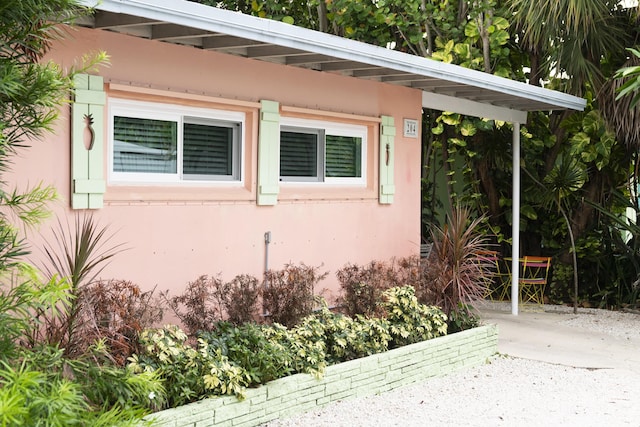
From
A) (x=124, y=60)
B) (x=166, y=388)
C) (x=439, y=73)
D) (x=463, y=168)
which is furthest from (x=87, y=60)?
(x=463, y=168)

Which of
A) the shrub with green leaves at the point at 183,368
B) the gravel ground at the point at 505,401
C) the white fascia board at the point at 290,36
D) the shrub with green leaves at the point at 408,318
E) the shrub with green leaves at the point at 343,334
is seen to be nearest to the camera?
the shrub with green leaves at the point at 183,368

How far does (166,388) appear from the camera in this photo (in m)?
5.59

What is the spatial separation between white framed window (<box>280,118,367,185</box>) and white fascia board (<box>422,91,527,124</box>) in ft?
3.65

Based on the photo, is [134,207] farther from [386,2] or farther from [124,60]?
[386,2]

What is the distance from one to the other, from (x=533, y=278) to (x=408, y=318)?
5.36 m

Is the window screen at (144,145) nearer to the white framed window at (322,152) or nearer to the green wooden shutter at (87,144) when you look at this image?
the green wooden shutter at (87,144)

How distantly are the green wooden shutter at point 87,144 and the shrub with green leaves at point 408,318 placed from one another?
2.85m

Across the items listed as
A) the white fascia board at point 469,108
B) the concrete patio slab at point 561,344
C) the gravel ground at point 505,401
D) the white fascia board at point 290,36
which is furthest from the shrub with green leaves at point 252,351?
the white fascia board at point 469,108

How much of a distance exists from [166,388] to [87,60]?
242cm

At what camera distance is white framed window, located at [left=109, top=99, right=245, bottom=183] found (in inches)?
266

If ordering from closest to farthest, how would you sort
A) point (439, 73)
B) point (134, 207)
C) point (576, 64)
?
point (134, 207) < point (439, 73) < point (576, 64)

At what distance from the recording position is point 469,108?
34.0ft

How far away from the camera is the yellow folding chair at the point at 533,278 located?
486 inches

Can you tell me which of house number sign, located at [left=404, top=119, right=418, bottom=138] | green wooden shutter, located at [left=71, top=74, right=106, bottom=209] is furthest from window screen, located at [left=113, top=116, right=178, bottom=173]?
house number sign, located at [left=404, top=119, right=418, bottom=138]
